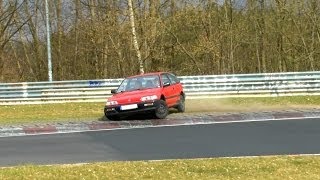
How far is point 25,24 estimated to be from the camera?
36938 mm

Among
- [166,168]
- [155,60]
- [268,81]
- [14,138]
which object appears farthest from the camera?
[155,60]

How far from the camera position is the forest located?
105 feet

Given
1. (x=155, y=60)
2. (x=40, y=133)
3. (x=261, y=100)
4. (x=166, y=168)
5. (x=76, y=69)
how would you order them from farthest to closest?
(x=76, y=69) → (x=155, y=60) → (x=261, y=100) → (x=40, y=133) → (x=166, y=168)

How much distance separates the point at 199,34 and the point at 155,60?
4077 millimetres

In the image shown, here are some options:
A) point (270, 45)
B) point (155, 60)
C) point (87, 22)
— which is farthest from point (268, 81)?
point (87, 22)

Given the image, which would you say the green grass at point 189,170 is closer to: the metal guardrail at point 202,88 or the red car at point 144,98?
the red car at point 144,98

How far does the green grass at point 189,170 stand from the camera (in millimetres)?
7285

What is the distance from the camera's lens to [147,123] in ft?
52.0

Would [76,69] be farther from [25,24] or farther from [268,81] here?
[268,81]

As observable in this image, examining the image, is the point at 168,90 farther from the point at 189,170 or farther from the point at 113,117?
the point at 189,170

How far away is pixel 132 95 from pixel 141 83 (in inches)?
45.6

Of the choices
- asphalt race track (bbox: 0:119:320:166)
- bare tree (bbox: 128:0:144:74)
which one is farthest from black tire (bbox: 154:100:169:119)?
bare tree (bbox: 128:0:144:74)

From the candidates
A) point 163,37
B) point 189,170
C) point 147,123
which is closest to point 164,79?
point 147,123

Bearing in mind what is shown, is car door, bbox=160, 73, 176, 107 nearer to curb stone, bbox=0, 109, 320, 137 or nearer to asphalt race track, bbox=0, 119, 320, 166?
curb stone, bbox=0, 109, 320, 137
